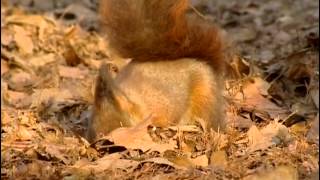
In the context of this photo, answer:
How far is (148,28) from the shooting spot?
436 centimetres

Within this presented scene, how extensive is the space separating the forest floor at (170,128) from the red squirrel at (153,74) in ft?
0.45

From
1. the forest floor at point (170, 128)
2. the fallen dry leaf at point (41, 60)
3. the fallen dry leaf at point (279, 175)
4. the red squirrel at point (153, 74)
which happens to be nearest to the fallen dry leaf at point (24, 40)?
the forest floor at point (170, 128)

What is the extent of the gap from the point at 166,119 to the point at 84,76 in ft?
7.48

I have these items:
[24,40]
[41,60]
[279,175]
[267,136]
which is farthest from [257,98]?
[24,40]

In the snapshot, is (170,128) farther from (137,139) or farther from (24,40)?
(24,40)

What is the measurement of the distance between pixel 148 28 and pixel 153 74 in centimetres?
25

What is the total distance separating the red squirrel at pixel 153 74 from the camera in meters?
4.35

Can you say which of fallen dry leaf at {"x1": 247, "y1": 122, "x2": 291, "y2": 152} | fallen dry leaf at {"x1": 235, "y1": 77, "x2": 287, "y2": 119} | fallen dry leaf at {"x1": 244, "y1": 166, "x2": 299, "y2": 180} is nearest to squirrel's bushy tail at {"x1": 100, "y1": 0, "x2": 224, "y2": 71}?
fallen dry leaf at {"x1": 247, "y1": 122, "x2": 291, "y2": 152}

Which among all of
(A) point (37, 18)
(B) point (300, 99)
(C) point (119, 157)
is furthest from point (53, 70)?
(C) point (119, 157)

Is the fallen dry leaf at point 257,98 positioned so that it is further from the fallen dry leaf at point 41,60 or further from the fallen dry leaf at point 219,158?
the fallen dry leaf at point 41,60

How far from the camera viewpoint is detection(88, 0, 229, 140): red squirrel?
4.35m

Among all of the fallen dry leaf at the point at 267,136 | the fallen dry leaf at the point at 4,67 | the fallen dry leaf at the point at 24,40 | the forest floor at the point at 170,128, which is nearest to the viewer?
the forest floor at the point at 170,128

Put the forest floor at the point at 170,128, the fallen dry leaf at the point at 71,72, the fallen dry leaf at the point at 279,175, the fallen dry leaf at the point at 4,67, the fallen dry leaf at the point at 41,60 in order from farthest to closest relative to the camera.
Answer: the fallen dry leaf at the point at 41,60, the fallen dry leaf at the point at 4,67, the fallen dry leaf at the point at 71,72, the forest floor at the point at 170,128, the fallen dry leaf at the point at 279,175

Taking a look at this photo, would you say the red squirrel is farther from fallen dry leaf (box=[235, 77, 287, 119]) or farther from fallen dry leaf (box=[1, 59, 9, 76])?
fallen dry leaf (box=[1, 59, 9, 76])
